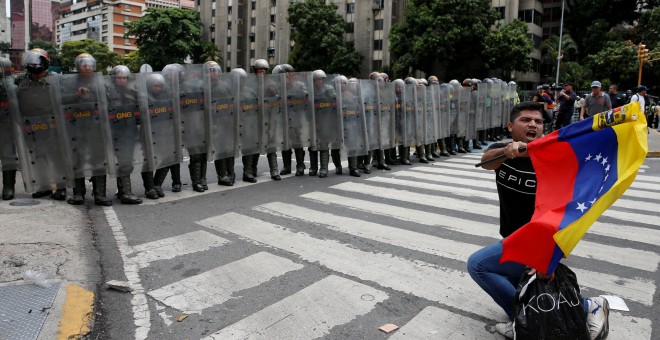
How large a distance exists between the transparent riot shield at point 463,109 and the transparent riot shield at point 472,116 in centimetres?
37

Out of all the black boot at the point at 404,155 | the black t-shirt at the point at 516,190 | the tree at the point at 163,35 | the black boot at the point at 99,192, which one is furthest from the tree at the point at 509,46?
the black t-shirt at the point at 516,190

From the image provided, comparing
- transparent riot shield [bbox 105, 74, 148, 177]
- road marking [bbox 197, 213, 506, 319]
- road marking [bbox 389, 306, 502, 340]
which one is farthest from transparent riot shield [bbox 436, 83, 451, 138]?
road marking [bbox 389, 306, 502, 340]

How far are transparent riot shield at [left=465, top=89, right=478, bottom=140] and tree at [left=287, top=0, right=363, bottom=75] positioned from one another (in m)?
36.0

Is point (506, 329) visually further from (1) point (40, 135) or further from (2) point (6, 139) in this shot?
(2) point (6, 139)

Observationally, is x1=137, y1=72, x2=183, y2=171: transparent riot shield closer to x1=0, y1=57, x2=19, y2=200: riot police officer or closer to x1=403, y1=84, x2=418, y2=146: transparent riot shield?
x1=0, y1=57, x2=19, y2=200: riot police officer

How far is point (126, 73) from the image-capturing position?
306 inches

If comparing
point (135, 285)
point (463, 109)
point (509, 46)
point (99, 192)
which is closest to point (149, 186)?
point (99, 192)

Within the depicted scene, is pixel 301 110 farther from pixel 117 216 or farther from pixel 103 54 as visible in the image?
pixel 103 54

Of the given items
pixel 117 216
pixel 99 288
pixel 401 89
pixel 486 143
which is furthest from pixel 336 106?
pixel 486 143

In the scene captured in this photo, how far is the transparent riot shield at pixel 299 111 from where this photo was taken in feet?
34.3

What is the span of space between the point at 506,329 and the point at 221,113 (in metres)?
6.71

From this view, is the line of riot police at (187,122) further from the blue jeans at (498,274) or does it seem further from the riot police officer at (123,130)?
the blue jeans at (498,274)

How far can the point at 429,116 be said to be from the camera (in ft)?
44.0

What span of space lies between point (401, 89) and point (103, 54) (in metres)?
77.7
